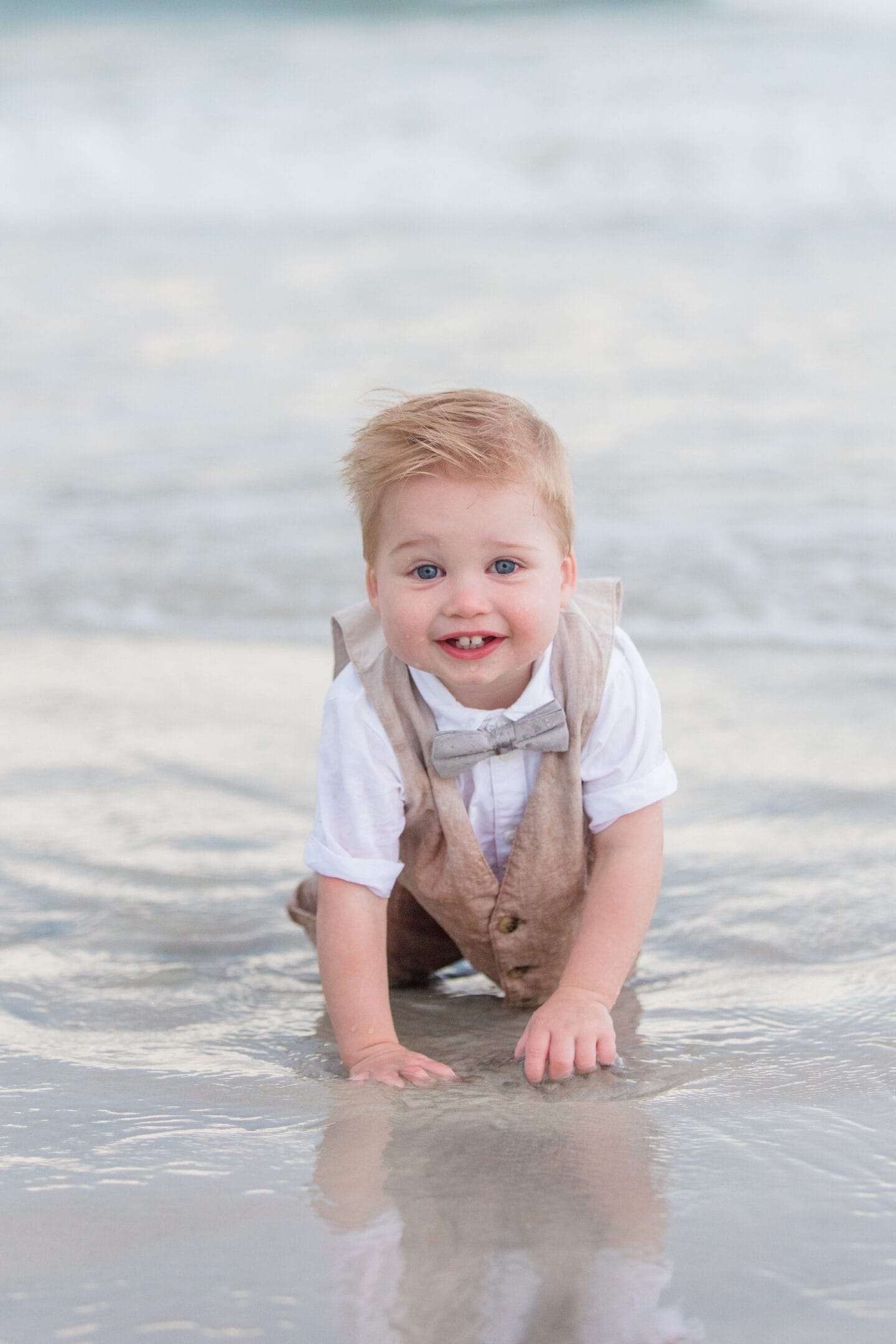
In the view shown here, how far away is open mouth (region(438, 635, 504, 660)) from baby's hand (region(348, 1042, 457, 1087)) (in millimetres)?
536

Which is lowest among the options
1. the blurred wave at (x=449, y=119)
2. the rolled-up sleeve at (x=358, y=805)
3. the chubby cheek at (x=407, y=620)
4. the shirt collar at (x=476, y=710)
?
the rolled-up sleeve at (x=358, y=805)

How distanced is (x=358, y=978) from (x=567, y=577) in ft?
2.09

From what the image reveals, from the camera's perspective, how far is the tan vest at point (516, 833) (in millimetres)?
2143

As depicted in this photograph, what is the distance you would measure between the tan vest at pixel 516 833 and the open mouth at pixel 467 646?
0.17 metres

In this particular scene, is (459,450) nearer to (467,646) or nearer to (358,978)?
(467,646)

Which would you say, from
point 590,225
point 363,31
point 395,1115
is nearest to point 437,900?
point 395,1115

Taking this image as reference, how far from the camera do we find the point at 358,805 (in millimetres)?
2121

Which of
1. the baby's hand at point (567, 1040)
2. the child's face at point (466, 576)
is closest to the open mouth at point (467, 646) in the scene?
the child's face at point (466, 576)

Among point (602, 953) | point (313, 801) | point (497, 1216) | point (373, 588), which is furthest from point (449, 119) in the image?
point (497, 1216)

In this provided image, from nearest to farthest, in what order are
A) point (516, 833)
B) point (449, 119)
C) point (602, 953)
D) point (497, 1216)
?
point (497, 1216)
point (602, 953)
point (516, 833)
point (449, 119)

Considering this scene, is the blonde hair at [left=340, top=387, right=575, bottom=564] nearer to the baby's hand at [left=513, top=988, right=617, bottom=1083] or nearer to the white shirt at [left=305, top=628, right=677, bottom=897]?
the white shirt at [left=305, top=628, right=677, bottom=897]

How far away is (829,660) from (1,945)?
7.75 ft

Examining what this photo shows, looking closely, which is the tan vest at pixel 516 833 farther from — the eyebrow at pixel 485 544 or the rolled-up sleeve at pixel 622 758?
the eyebrow at pixel 485 544

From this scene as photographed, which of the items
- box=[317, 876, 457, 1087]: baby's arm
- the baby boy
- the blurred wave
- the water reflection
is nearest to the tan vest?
the baby boy
